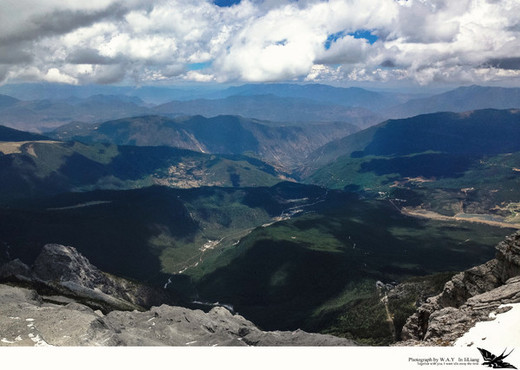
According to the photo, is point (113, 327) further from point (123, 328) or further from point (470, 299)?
point (470, 299)

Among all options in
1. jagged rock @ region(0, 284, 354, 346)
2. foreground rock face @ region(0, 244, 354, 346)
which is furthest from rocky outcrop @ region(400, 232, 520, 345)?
jagged rock @ region(0, 284, 354, 346)

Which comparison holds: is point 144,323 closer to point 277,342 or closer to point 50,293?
point 277,342
